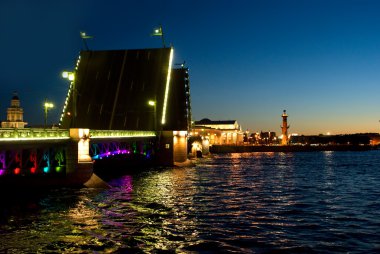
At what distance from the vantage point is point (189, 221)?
60.5 ft

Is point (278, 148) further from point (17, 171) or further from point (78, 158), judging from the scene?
point (17, 171)

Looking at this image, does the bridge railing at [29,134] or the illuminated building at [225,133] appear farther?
the illuminated building at [225,133]

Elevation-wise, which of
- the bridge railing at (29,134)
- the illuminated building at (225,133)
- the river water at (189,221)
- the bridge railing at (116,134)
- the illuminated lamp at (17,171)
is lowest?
the river water at (189,221)

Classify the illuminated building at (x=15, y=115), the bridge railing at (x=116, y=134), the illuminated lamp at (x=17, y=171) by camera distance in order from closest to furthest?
1. the illuminated lamp at (x=17, y=171)
2. the bridge railing at (x=116, y=134)
3. the illuminated building at (x=15, y=115)

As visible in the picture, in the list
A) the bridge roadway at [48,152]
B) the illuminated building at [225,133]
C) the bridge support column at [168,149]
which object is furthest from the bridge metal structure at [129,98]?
the illuminated building at [225,133]

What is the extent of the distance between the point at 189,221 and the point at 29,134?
10579 millimetres

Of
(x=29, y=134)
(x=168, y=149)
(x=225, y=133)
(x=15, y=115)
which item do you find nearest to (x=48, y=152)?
(x=29, y=134)

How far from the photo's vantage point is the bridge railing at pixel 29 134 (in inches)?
888

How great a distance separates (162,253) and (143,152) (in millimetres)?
37848

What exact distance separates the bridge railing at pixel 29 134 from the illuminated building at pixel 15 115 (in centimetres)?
7934

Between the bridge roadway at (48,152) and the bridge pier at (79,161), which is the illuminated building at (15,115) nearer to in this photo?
the bridge roadway at (48,152)

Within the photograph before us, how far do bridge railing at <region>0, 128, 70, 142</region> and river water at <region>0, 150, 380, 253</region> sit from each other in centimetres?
303

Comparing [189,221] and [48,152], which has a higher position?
[48,152]

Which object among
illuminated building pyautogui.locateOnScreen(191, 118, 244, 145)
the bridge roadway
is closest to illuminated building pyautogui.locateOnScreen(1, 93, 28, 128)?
illuminated building pyautogui.locateOnScreen(191, 118, 244, 145)
